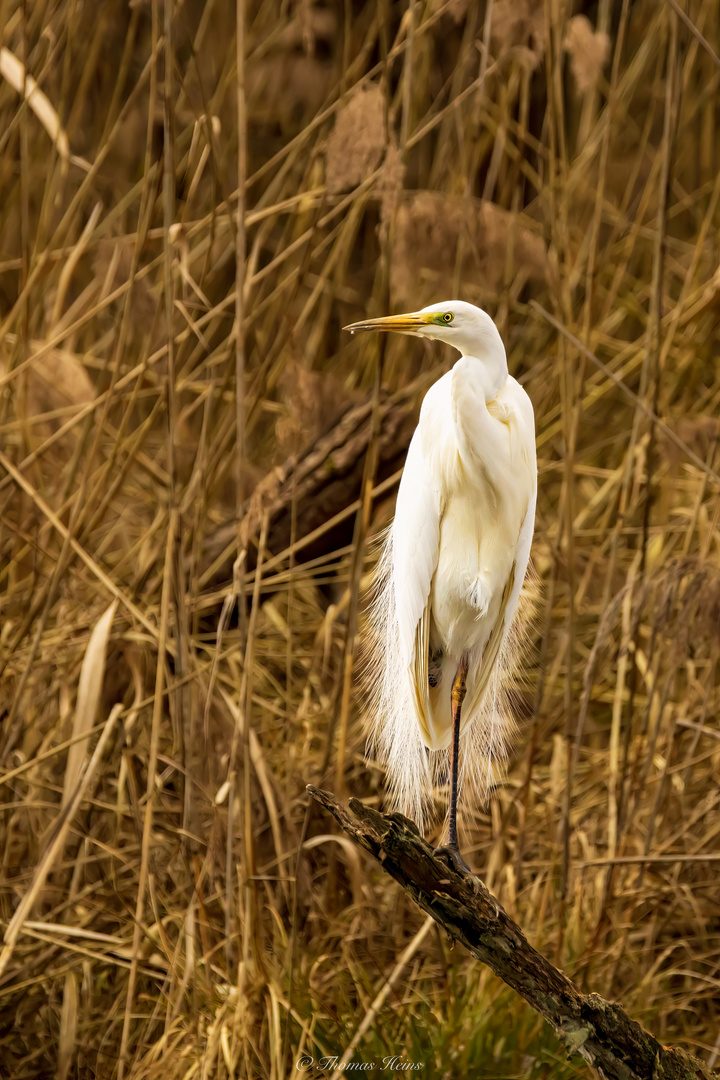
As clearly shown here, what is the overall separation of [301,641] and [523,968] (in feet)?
4.57

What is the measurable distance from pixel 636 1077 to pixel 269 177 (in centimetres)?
344

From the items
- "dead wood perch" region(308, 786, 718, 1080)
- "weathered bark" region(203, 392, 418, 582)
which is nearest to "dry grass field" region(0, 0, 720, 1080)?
"weathered bark" region(203, 392, 418, 582)

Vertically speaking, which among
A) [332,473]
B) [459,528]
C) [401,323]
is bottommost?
[332,473]

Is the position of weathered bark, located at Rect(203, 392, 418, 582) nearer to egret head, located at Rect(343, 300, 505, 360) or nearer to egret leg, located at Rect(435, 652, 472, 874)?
egret leg, located at Rect(435, 652, 472, 874)

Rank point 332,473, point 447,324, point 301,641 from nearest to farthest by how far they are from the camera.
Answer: point 447,324 → point 332,473 → point 301,641

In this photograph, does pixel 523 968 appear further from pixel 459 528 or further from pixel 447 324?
pixel 447 324

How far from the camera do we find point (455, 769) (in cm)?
121

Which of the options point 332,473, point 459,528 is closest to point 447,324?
point 459,528

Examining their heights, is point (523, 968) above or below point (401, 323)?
below

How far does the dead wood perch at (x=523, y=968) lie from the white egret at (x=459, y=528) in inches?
5.8

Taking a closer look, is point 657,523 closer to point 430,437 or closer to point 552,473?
point 552,473

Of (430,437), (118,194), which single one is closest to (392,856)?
(430,437)

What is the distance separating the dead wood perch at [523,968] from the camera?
0.99m

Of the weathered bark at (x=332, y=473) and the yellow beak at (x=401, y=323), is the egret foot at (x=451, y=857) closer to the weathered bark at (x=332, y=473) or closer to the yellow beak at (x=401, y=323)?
the yellow beak at (x=401, y=323)
